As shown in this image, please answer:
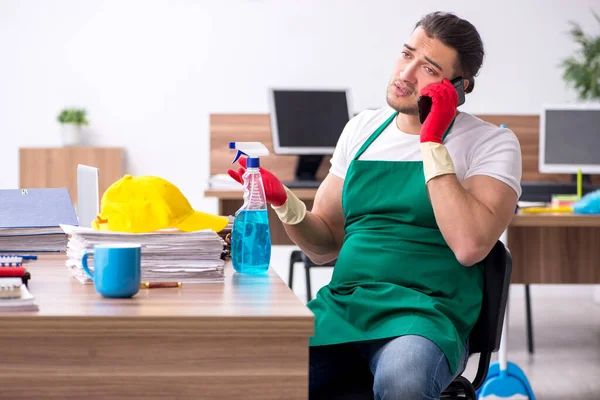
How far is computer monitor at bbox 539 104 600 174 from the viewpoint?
14.1ft

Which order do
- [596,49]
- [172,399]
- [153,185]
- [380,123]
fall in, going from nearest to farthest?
1. [172,399]
2. [153,185]
3. [380,123]
4. [596,49]

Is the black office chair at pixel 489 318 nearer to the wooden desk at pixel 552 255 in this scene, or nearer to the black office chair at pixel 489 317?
the black office chair at pixel 489 317

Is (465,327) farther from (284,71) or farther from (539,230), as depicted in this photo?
(284,71)

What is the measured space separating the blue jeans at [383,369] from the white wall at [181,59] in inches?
166

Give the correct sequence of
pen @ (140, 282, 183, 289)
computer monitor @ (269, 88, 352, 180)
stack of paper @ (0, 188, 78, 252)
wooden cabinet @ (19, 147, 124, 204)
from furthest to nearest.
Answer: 1. wooden cabinet @ (19, 147, 124, 204)
2. computer monitor @ (269, 88, 352, 180)
3. stack of paper @ (0, 188, 78, 252)
4. pen @ (140, 282, 183, 289)

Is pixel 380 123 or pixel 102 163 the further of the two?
pixel 102 163

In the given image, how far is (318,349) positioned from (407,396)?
24cm

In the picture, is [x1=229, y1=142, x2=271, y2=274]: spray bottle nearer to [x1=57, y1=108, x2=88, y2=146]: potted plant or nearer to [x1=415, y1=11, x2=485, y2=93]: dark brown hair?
[x1=415, y1=11, x2=485, y2=93]: dark brown hair

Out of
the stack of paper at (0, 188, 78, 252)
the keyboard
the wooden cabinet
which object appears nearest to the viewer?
the stack of paper at (0, 188, 78, 252)

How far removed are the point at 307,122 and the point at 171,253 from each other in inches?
117

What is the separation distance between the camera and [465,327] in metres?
1.54

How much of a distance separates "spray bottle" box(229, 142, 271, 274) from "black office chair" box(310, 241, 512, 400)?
454 millimetres

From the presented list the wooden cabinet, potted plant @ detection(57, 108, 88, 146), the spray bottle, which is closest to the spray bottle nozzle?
the spray bottle

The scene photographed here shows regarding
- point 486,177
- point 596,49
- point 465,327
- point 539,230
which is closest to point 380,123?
point 486,177
